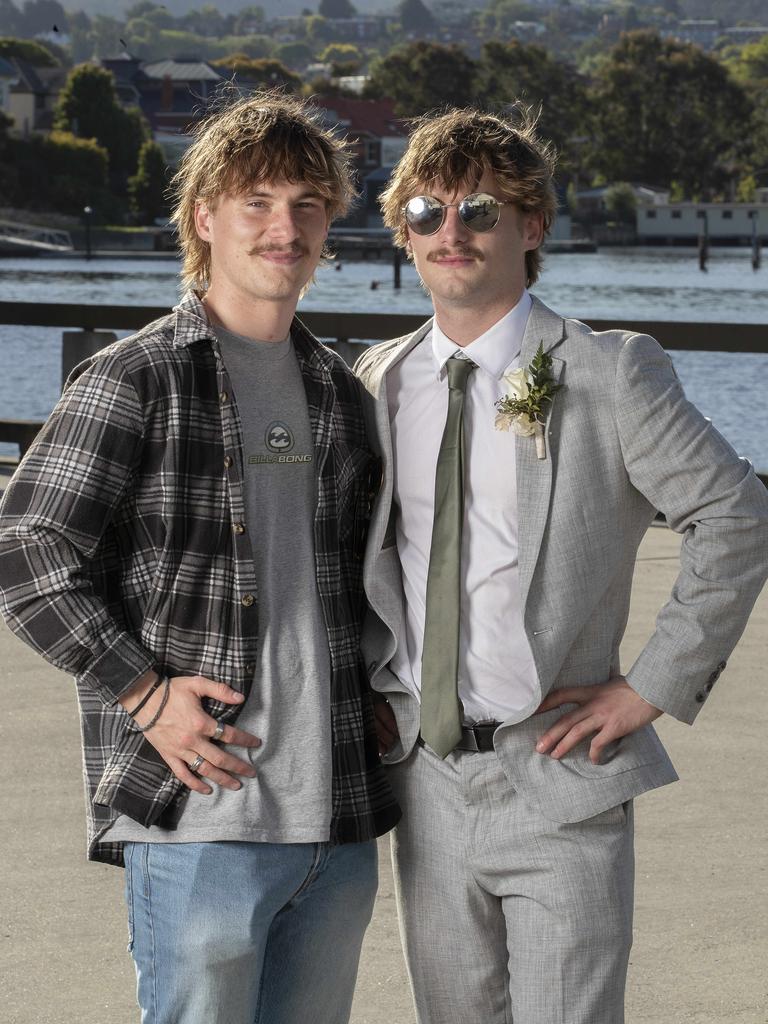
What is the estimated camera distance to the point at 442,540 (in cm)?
227

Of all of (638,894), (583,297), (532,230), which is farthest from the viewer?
(583,297)

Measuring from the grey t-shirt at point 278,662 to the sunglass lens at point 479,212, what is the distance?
0.38m

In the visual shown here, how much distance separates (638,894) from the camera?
3.74 metres

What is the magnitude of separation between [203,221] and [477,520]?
584 millimetres

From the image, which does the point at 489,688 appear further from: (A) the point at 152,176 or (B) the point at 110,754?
(A) the point at 152,176

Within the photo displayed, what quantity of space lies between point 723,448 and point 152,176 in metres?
102

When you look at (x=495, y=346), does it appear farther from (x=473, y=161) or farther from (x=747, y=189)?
(x=747, y=189)

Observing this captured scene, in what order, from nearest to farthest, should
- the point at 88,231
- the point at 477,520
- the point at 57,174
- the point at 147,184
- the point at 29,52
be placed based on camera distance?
1. the point at 477,520
2. the point at 88,231
3. the point at 147,184
4. the point at 57,174
5. the point at 29,52

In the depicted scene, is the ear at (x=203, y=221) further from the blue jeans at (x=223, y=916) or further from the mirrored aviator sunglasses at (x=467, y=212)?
the blue jeans at (x=223, y=916)

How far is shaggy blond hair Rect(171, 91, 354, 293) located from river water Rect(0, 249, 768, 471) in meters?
9.62

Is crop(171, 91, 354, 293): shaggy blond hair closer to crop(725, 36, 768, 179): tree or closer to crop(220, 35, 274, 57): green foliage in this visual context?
crop(725, 36, 768, 179): tree

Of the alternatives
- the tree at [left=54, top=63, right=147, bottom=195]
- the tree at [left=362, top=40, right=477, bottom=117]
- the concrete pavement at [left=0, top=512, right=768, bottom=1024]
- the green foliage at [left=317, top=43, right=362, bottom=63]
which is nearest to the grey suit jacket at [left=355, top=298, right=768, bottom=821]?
the concrete pavement at [left=0, top=512, right=768, bottom=1024]

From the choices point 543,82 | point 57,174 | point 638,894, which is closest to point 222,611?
point 638,894

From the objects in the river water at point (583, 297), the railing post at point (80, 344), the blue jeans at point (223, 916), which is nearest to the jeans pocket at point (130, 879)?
the blue jeans at point (223, 916)
